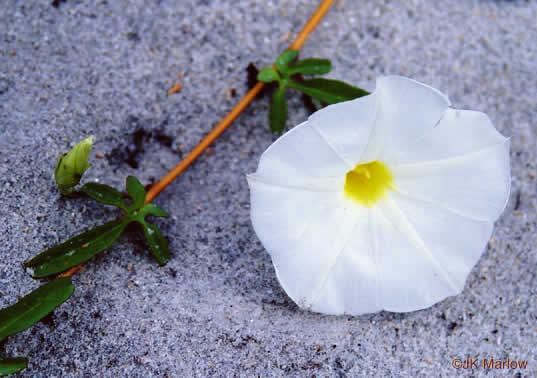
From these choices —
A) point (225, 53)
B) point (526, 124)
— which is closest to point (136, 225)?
point (225, 53)

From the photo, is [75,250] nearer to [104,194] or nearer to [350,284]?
[104,194]

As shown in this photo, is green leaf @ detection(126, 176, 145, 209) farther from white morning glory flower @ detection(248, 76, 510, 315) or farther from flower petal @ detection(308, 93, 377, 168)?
flower petal @ detection(308, 93, 377, 168)

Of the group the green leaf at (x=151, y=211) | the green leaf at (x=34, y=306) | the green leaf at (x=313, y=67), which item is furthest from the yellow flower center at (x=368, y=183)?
the green leaf at (x=34, y=306)

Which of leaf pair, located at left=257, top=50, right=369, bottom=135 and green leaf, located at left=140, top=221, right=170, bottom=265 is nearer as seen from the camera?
green leaf, located at left=140, top=221, right=170, bottom=265

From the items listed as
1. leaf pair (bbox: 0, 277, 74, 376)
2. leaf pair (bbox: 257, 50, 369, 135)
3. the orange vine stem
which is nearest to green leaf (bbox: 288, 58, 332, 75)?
leaf pair (bbox: 257, 50, 369, 135)

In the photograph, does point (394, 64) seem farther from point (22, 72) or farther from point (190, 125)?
point (22, 72)

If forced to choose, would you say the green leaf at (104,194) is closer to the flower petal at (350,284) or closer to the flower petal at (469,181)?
the flower petal at (350,284)
